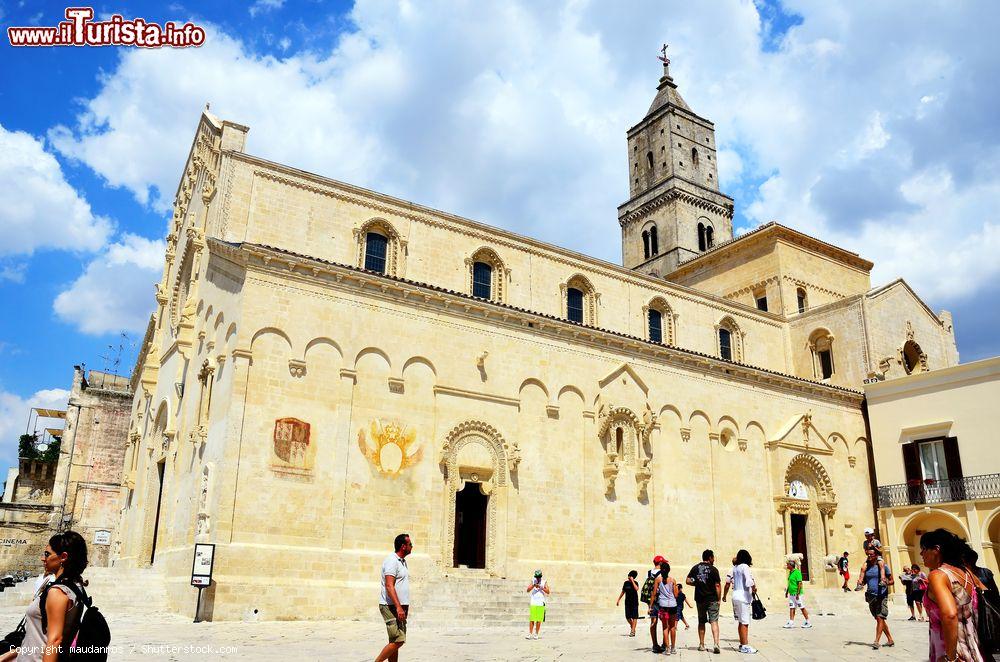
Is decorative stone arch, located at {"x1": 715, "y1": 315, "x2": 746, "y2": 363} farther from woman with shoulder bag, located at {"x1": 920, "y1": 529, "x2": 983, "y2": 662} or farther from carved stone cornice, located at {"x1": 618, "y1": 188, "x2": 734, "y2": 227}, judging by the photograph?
woman with shoulder bag, located at {"x1": 920, "y1": 529, "x2": 983, "y2": 662}

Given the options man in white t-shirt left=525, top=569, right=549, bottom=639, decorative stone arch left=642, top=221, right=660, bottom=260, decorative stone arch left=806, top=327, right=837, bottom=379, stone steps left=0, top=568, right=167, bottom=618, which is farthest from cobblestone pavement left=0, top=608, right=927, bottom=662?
decorative stone arch left=642, top=221, right=660, bottom=260

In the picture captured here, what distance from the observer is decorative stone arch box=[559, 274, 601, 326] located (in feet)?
93.5

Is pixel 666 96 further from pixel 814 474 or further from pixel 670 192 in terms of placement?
pixel 814 474

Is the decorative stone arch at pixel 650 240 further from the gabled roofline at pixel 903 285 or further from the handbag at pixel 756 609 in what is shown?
the handbag at pixel 756 609

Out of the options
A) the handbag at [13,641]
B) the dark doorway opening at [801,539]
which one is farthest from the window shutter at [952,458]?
the handbag at [13,641]

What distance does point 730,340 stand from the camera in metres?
33.1

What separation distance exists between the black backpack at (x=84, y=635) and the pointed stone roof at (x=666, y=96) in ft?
162

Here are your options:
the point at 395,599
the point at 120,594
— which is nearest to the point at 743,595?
the point at 395,599

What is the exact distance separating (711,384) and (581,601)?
10805 mm

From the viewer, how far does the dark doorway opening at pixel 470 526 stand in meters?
21.5

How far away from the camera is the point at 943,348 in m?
37.7

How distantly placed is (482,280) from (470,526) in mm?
9009

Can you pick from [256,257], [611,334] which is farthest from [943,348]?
[256,257]

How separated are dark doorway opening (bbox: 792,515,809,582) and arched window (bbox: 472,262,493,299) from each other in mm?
14944
